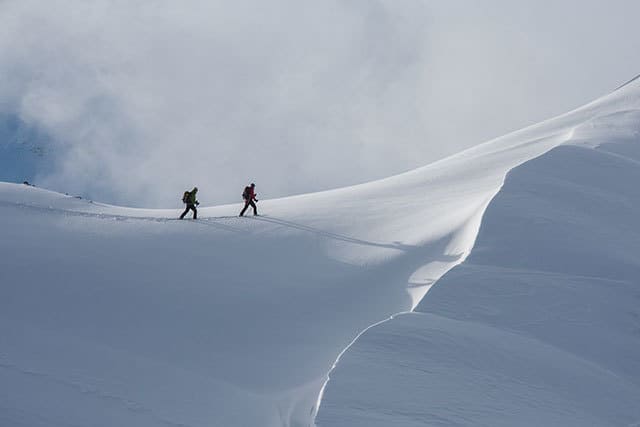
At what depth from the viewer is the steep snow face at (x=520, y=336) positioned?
1069cm

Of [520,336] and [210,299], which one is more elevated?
[210,299]

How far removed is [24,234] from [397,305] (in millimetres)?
9664

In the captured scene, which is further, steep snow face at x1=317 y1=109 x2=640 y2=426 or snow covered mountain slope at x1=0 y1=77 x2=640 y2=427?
snow covered mountain slope at x1=0 y1=77 x2=640 y2=427

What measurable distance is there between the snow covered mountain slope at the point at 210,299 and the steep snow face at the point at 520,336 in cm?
14

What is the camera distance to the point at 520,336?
13336 mm

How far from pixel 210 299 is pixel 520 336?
6735mm

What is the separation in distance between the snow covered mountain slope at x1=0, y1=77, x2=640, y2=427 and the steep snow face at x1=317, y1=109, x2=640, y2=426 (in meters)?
0.14

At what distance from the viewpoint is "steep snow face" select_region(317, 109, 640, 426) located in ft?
35.1

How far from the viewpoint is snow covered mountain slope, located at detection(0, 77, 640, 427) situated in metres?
11.3

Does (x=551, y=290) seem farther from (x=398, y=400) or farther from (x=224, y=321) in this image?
(x=224, y=321)

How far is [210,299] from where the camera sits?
1595cm

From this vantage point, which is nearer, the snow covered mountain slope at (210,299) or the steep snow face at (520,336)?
the steep snow face at (520,336)

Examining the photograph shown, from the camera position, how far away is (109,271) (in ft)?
54.0

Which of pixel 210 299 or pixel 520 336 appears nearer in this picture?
pixel 520 336
